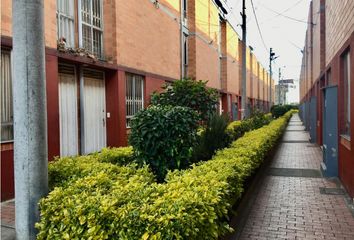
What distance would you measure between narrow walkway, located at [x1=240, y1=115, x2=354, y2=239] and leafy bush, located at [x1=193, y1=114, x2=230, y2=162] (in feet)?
4.23

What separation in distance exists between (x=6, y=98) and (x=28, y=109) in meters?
3.58

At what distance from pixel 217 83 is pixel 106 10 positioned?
1617cm

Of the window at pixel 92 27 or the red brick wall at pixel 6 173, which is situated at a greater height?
the window at pixel 92 27

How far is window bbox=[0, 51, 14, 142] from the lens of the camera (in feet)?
21.2

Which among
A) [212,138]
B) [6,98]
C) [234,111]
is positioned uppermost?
[6,98]

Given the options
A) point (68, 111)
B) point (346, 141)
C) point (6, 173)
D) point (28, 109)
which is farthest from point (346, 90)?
point (6, 173)

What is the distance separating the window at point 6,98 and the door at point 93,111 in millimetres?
2730

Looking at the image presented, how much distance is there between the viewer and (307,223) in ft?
17.4

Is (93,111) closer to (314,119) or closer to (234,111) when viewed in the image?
(314,119)

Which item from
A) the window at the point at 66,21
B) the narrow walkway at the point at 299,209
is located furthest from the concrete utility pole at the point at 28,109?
the window at the point at 66,21

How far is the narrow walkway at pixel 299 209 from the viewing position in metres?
4.95

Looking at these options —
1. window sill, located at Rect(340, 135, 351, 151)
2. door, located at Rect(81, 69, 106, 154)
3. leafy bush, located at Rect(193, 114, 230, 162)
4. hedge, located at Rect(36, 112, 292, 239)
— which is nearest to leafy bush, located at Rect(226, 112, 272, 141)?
leafy bush, located at Rect(193, 114, 230, 162)

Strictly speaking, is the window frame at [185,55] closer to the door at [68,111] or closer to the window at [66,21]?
the window at [66,21]

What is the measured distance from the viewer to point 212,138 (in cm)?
703
